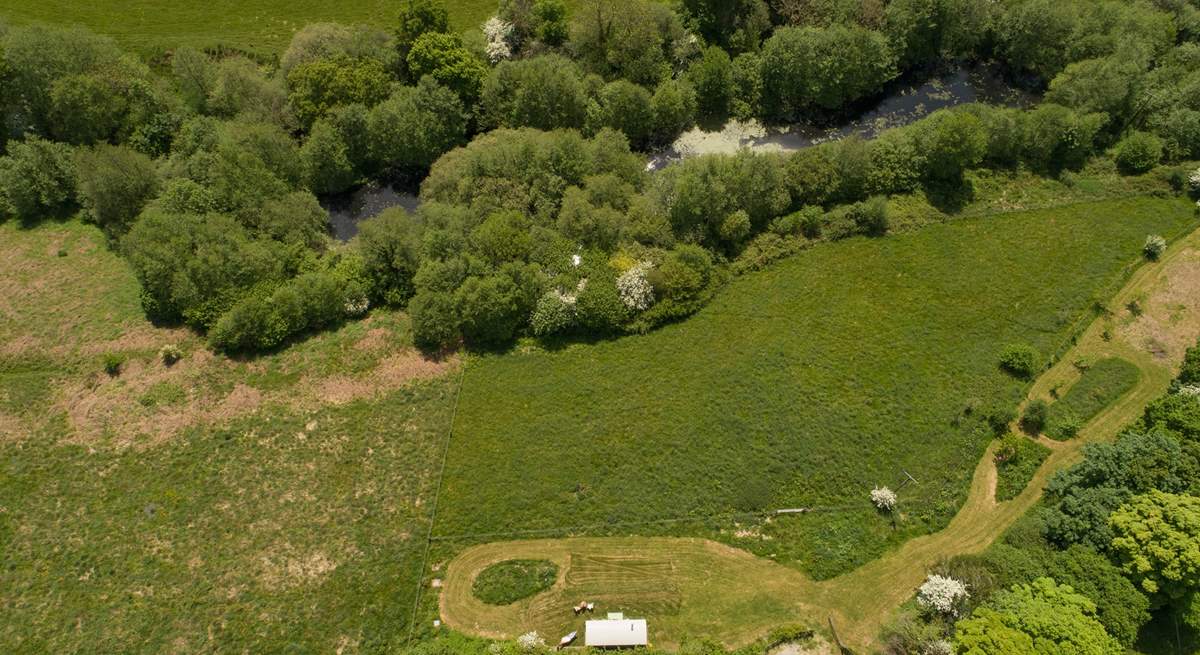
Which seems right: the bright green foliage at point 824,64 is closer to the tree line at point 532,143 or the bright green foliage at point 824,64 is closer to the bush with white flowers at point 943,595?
the tree line at point 532,143

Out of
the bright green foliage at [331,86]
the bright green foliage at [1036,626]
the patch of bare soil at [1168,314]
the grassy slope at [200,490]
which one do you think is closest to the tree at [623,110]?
the bright green foliage at [331,86]

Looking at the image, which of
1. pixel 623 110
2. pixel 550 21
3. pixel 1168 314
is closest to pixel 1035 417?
pixel 1168 314

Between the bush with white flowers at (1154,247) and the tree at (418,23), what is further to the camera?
the tree at (418,23)

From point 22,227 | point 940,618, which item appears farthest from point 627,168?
point 22,227

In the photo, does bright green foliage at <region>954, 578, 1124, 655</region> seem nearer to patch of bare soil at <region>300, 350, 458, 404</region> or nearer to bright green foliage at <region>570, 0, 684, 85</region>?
patch of bare soil at <region>300, 350, 458, 404</region>

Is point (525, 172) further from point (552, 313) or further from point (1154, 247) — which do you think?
point (1154, 247)

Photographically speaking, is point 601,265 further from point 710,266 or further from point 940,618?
point 940,618

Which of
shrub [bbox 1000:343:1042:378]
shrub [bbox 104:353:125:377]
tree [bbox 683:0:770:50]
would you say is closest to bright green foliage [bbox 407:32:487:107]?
tree [bbox 683:0:770:50]
